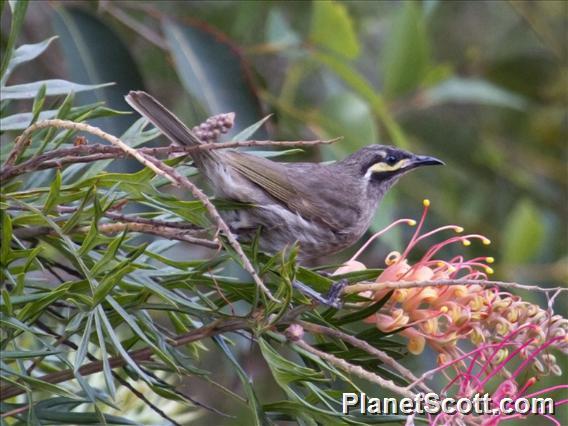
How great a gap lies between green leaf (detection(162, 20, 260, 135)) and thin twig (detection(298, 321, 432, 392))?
156cm

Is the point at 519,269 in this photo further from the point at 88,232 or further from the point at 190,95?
the point at 88,232

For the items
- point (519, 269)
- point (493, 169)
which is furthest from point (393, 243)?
point (493, 169)

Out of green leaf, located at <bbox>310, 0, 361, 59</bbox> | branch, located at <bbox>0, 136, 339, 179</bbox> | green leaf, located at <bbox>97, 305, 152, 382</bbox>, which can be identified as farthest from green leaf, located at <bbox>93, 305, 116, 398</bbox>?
green leaf, located at <bbox>310, 0, 361, 59</bbox>

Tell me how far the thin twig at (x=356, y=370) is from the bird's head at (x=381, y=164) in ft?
4.03

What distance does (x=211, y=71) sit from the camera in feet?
10.9

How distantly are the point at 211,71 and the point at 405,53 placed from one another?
110 centimetres

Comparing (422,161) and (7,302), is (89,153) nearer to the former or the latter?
(7,302)

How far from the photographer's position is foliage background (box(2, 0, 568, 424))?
10.8 feet

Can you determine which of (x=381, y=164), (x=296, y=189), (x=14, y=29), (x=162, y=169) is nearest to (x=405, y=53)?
(x=381, y=164)

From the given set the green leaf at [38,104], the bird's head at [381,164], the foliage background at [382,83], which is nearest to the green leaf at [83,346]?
the green leaf at [38,104]

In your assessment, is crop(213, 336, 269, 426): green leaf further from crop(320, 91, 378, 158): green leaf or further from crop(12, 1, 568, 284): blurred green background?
crop(320, 91, 378, 158): green leaf

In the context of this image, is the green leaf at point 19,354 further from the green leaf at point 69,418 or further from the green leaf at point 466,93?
the green leaf at point 466,93

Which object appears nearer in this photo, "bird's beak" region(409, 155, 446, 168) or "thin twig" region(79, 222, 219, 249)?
"thin twig" region(79, 222, 219, 249)

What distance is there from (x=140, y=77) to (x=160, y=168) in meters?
1.45
